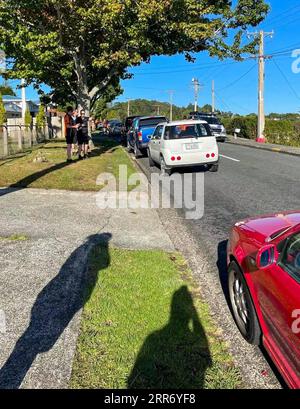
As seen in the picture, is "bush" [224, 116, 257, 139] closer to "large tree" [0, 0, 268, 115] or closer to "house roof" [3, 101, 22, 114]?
"large tree" [0, 0, 268, 115]

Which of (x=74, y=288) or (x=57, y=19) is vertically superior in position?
(x=57, y=19)

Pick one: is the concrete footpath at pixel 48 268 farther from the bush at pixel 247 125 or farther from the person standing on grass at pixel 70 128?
the bush at pixel 247 125

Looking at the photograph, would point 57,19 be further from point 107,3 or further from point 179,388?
point 179,388

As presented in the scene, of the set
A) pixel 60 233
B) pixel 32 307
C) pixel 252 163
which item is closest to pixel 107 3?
pixel 252 163

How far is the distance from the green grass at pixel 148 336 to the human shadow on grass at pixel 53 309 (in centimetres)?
11

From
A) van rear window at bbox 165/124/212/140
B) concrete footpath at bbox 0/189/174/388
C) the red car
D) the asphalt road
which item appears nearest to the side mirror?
the red car

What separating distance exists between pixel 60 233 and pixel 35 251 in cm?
95

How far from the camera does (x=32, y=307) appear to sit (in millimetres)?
4031

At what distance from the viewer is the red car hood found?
11.4ft

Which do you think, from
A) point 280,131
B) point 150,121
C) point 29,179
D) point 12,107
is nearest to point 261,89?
point 280,131

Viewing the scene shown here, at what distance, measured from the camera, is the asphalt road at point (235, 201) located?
4801 millimetres

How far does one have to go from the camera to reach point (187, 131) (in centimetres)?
1278

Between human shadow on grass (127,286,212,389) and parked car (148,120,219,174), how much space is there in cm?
893

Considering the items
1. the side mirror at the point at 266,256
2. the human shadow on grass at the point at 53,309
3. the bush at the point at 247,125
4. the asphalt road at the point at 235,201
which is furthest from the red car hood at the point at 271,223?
the bush at the point at 247,125
